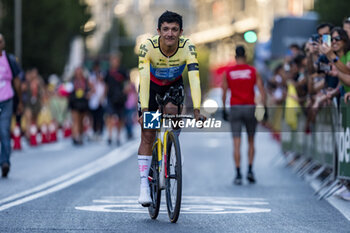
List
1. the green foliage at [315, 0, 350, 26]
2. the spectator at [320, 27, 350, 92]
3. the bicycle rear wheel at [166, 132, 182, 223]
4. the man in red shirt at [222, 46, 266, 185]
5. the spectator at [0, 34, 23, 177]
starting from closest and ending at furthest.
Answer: the bicycle rear wheel at [166, 132, 182, 223] < the spectator at [320, 27, 350, 92] < the spectator at [0, 34, 23, 177] < the man in red shirt at [222, 46, 266, 185] < the green foliage at [315, 0, 350, 26]

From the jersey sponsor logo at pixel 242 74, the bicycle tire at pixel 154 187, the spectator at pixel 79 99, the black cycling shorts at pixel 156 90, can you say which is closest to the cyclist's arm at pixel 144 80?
the black cycling shorts at pixel 156 90

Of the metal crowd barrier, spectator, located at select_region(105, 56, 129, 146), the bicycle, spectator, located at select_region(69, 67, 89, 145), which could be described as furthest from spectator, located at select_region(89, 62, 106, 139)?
the bicycle

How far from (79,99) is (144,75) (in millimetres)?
14392

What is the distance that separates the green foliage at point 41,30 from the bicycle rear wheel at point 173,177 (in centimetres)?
3570

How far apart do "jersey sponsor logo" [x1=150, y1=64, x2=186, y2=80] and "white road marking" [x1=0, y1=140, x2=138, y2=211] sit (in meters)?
2.01

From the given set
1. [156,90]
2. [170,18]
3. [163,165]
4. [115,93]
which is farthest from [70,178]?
[115,93]

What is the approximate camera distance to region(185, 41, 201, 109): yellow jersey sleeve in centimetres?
804

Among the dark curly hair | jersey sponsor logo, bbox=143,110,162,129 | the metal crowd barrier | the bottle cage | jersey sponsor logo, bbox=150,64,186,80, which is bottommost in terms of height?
the metal crowd barrier

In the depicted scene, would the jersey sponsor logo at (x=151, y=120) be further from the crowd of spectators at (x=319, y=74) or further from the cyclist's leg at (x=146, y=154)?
the crowd of spectators at (x=319, y=74)

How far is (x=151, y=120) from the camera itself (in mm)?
8086

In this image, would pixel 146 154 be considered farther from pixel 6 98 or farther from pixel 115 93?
pixel 115 93

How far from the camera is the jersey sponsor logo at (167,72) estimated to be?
8.27 meters

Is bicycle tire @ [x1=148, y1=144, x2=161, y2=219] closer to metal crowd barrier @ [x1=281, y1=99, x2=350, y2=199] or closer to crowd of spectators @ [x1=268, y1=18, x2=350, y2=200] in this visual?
metal crowd barrier @ [x1=281, y1=99, x2=350, y2=199]

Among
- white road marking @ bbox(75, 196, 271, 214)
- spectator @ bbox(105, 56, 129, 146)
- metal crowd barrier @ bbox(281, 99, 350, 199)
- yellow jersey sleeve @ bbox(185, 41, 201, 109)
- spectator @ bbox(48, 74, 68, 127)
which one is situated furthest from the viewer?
spectator @ bbox(48, 74, 68, 127)
